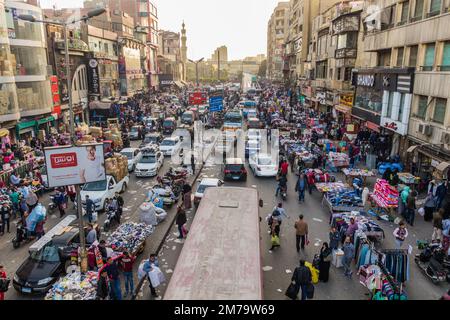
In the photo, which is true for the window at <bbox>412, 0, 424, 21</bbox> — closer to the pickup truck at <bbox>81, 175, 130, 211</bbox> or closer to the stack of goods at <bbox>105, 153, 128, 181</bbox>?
the stack of goods at <bbox>105, 153, 128, 181</bbox>

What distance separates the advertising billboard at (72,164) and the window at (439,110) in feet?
59.1

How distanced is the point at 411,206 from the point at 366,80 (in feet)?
56.6

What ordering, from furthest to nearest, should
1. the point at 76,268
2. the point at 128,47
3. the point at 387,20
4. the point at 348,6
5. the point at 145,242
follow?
the point at 128,47
the point at 348,6
the point at 387,20
the point at 145,242
the point at 76,268

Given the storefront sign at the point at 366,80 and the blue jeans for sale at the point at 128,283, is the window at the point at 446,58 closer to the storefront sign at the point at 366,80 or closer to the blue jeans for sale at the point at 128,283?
the storefront sign at the point at 366,80

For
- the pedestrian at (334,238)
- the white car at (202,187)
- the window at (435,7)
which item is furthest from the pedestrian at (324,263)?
the window at (435,7)

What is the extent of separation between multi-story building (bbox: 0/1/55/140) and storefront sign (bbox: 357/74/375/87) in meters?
28.4

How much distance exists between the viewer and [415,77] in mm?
22375

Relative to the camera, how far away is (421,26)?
2173 centimetres

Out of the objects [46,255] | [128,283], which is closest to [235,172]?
[128,283]

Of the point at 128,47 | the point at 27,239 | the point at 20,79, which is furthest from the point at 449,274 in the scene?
the point at 128,47

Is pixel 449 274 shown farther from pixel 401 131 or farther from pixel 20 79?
pixel 20 79

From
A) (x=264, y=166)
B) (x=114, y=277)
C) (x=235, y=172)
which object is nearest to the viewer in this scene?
(x=114, y=277)

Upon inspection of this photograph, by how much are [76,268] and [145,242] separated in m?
2.95

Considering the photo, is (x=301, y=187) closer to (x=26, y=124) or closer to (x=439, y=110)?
(x=439, y=110)
